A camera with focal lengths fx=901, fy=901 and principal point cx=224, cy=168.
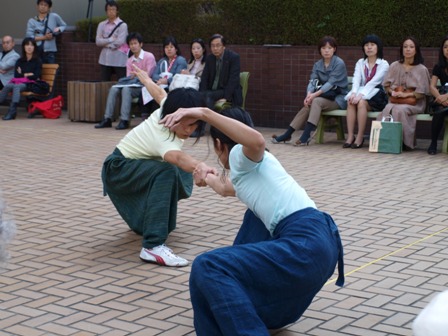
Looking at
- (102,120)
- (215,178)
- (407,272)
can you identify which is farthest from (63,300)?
(102,120)

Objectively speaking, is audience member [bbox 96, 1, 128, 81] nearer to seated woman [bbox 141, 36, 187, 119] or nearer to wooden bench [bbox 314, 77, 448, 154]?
seated woman [bbox 141, 36, 187, 119]

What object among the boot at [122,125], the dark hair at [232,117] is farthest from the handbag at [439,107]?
the dark hair at [232,117]

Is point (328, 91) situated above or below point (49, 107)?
above

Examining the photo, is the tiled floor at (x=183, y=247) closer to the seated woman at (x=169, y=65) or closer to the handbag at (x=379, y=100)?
the handbag at (x=379, y=100)

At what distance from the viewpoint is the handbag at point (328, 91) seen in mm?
11773

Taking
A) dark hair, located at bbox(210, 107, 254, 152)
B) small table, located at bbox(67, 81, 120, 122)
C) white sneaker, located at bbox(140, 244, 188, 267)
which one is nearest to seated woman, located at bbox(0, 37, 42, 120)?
small table, located at bbox(67, 81, 120, 122)

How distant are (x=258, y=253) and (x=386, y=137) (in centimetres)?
709

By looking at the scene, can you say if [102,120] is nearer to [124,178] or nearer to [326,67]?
[326,67]

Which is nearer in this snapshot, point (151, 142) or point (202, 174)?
point (202, 174)

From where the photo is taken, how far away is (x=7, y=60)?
1550 centimetres

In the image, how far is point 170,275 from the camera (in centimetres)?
571

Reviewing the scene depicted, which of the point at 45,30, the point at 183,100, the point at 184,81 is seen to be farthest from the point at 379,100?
the point at 45,30

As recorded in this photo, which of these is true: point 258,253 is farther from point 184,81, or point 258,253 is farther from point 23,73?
point 23,73

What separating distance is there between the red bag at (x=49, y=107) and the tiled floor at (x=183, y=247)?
4539 millimetres
